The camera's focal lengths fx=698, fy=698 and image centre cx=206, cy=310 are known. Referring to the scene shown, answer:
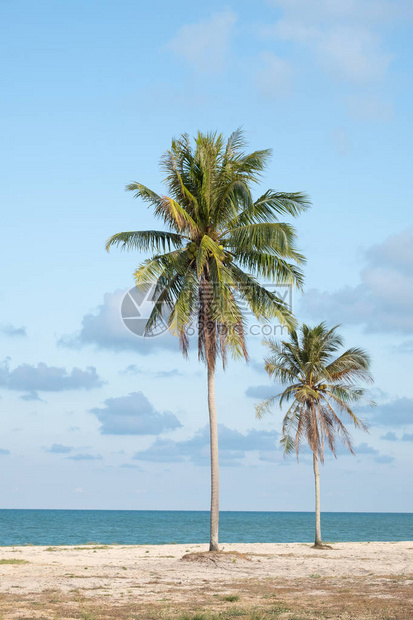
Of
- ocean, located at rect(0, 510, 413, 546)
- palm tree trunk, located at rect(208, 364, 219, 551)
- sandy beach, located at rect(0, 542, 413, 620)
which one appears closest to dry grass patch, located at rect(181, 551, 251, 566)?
sandy beach, located at rect(0, 542, 413, 620)

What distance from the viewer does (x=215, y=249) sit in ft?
75.0

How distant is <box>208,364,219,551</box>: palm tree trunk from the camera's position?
76.8ft

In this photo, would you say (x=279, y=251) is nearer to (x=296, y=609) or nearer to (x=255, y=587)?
(x=255, y=587)

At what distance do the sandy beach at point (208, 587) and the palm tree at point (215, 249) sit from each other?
3.28 metres

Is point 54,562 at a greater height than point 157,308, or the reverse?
point 157,308

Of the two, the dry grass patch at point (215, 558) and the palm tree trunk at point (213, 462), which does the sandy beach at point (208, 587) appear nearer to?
the dry grass patch at point (215, 558)

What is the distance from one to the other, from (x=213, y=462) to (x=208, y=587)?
732 cm

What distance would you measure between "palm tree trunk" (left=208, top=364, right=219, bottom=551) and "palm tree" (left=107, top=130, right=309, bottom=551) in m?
0.03

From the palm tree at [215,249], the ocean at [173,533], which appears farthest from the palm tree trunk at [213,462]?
the ocean at [173,533]

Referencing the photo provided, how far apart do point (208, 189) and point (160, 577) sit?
499 inches

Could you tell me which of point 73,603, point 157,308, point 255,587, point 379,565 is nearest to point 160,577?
point 255,587

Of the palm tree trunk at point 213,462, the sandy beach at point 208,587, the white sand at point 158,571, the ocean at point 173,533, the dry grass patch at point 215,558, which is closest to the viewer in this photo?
the sandy beach at point 208,587

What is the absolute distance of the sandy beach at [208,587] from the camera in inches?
506

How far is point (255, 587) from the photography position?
54.4ft
